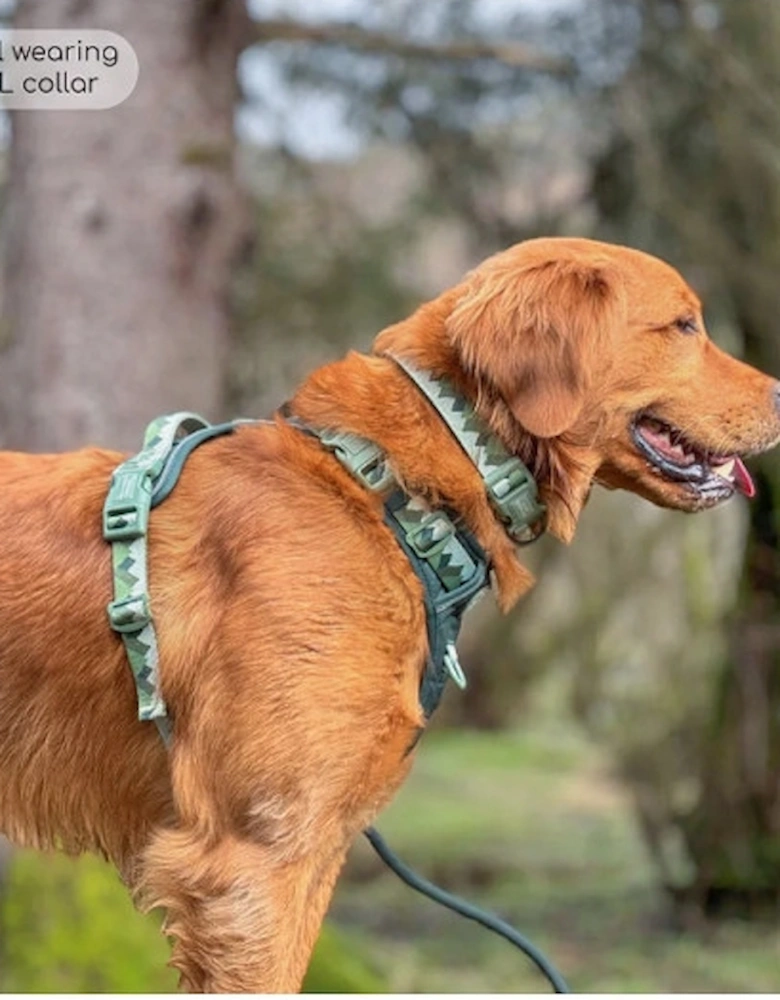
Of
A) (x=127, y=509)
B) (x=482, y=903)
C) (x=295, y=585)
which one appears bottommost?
(x=482, y=903)

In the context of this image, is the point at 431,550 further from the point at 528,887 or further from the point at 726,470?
the point at 528,887

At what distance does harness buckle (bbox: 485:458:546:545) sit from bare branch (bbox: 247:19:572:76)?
4.61m

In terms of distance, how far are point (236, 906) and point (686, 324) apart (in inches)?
68.4

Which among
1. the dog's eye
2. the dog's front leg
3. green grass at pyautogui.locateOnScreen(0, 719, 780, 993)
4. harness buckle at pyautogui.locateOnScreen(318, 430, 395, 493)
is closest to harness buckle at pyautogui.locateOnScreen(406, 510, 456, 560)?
harness buckle at pyautogui.locateOnScreen(318, 430, 395, 493)

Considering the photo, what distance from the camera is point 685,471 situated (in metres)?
4.11

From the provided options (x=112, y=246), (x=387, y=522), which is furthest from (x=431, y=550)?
(x=112, y=246)

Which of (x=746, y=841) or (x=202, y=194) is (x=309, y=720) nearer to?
(x=202, y=194)

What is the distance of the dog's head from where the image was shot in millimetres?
3846

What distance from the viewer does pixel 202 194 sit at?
747 centimetres

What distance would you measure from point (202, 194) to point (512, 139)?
2945 mm

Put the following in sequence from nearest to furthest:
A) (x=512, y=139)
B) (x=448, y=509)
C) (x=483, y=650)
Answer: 1. (x=448, y=509)
2. (x=512, y=139)
3. (x=483, y=650)

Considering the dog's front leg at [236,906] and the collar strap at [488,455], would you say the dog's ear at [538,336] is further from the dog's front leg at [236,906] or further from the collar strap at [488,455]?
the dog's front leg at [236,906]

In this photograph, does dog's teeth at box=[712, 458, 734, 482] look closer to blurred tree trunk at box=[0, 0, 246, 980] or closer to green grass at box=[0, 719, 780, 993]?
green grass at box=[0, 719, 780, 993]

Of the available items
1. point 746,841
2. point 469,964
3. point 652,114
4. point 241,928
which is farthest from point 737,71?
point 241,928
